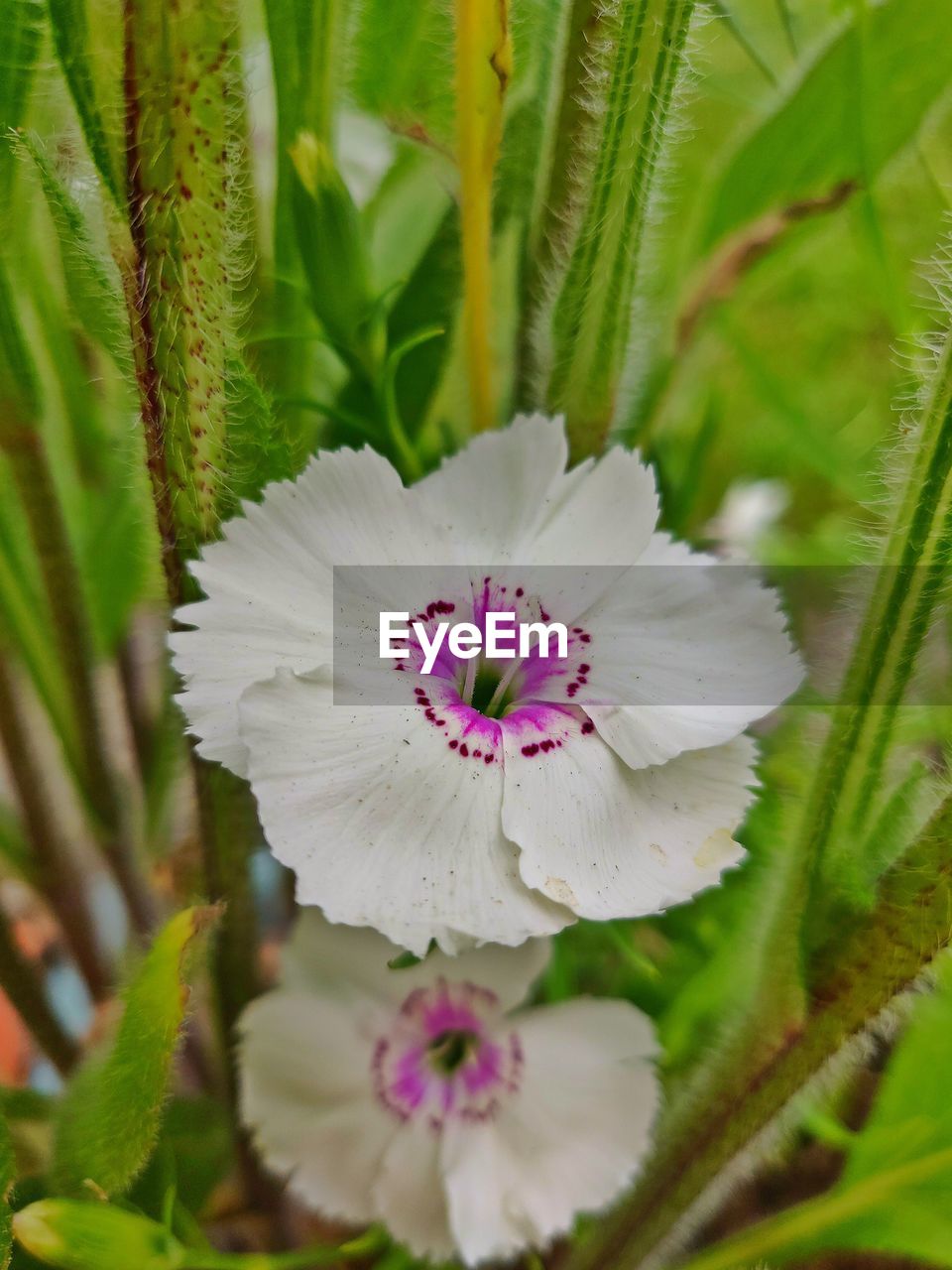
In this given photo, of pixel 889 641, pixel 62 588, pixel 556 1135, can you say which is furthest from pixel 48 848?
pixel 889 641

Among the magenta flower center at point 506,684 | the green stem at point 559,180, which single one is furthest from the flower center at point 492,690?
the green stem at point 559,180

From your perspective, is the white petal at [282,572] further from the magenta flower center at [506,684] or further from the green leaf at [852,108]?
the green leaf at [852,108]

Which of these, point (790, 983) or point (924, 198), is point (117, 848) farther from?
point (924, 198)

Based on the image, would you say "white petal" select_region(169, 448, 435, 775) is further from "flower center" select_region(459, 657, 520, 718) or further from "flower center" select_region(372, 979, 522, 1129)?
"flower center" select_region(372, 979, 522, 1129)

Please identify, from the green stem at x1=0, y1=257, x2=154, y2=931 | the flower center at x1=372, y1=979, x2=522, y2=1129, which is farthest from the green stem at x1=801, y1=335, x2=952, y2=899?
the green stem at x1=0, y1=257, x2=154, y2=931

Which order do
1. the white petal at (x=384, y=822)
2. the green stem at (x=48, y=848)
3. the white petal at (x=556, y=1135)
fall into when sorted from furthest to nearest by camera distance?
Answer: the green stem at (x=48, y=848)
the white petal at (x=556, y=1135)
the white petal at (x=384, y=822)
